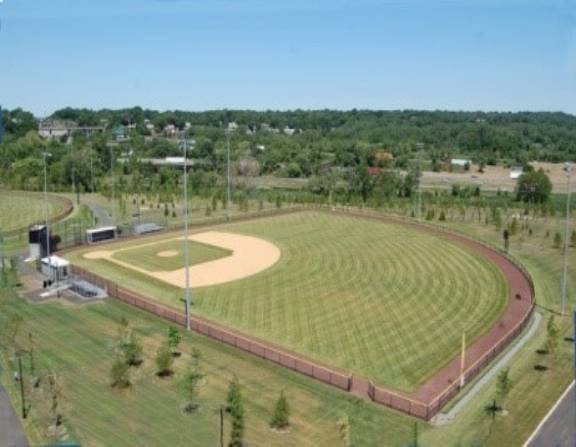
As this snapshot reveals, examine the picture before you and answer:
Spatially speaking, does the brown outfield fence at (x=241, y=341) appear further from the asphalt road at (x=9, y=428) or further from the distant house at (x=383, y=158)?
the distant house at (x=383, y=158)

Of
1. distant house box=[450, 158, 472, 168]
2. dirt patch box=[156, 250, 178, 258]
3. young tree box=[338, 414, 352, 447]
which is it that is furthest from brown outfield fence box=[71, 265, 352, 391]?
distant house box=[450, 158, 472, 168]

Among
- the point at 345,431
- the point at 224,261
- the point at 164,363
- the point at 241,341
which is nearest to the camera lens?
the point at 345,431

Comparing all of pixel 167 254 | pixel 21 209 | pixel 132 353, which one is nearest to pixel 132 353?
pixel 132 353

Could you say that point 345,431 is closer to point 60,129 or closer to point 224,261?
point 224,261

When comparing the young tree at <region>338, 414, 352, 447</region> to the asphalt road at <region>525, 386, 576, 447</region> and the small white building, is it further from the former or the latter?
the small white building

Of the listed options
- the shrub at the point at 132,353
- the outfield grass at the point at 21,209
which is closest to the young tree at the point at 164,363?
the shrub at the point at 132,353

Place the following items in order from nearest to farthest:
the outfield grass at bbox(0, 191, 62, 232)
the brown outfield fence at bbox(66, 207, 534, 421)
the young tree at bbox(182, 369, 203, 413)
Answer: the young tree at bbox(182, 369, 203, 413)
the brown outfield fence at bbox(66, 207, 534, 421)
the outfield grass at bbox(0, 191, 62, 232)

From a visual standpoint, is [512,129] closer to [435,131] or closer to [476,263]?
[435,131]
